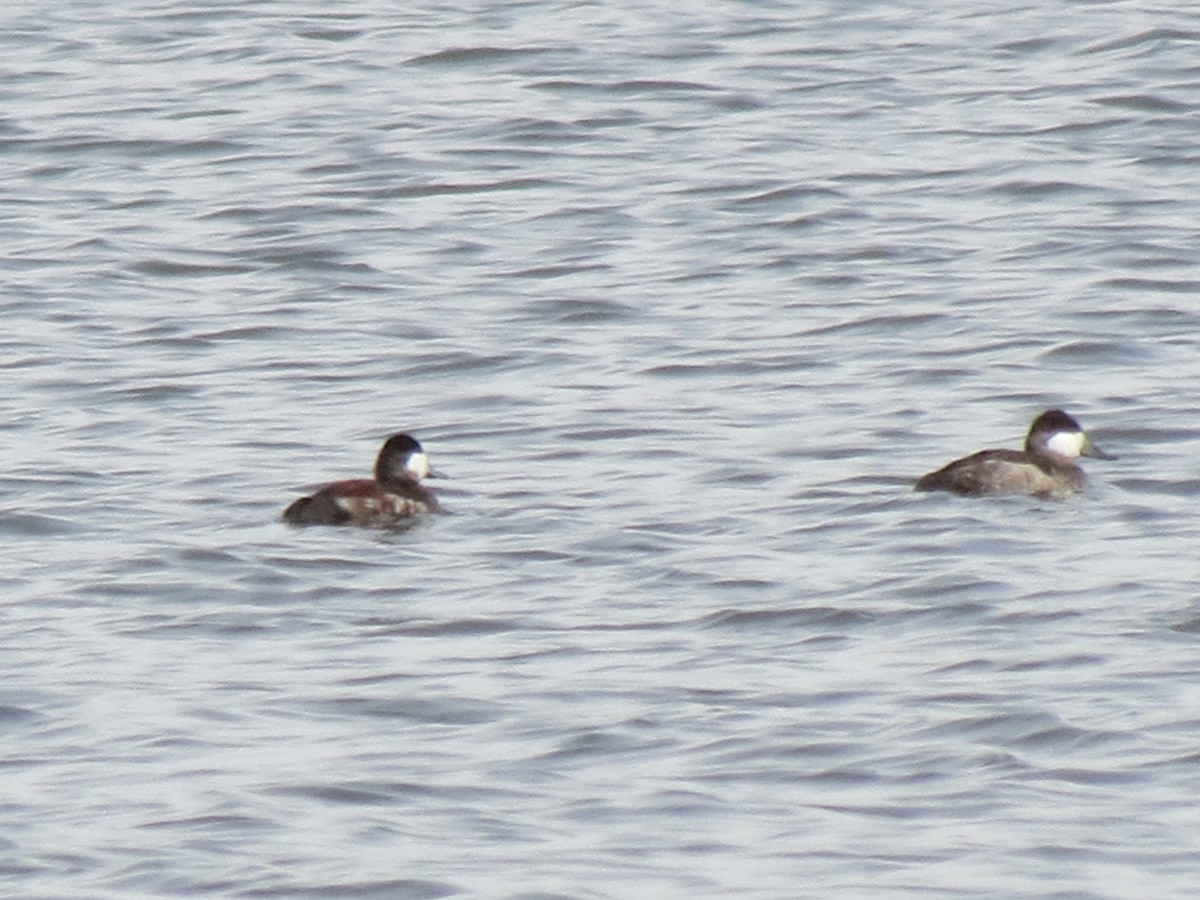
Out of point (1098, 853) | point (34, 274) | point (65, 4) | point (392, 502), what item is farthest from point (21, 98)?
point (1098, 853)

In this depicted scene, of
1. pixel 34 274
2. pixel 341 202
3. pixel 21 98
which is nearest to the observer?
pixel 34 274

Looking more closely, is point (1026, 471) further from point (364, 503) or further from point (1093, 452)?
point (364, 503)

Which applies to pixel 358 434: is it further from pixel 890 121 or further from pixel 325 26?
pixel 325 26

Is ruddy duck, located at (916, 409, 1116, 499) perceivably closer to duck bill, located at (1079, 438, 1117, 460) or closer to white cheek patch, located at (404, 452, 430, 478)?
duck bill, located at (1079, 438, 1117, 460)

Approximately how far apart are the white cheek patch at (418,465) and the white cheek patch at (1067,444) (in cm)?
208

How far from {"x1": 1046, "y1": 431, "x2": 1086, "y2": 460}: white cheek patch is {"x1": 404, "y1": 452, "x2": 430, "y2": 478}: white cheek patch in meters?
2.08

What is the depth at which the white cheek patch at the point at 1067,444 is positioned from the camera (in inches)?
445

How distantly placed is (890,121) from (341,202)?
3.19m

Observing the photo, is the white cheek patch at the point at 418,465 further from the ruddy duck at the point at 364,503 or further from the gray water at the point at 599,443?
→ the gray water at the point at 599,443

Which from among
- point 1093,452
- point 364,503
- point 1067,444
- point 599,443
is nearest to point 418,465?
point 364,503

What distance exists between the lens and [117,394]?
13.1 m

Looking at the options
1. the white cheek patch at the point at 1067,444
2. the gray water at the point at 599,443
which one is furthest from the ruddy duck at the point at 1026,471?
the gray water at the point at 599,443

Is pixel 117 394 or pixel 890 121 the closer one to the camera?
pixel 117 394

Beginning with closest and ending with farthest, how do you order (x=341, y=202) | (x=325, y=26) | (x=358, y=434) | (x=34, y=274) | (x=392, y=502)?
(x=392, y=502) < (x=358, y=434) < (x=34, y=274) < (x=341, y=202) < (x=325, y=26)
